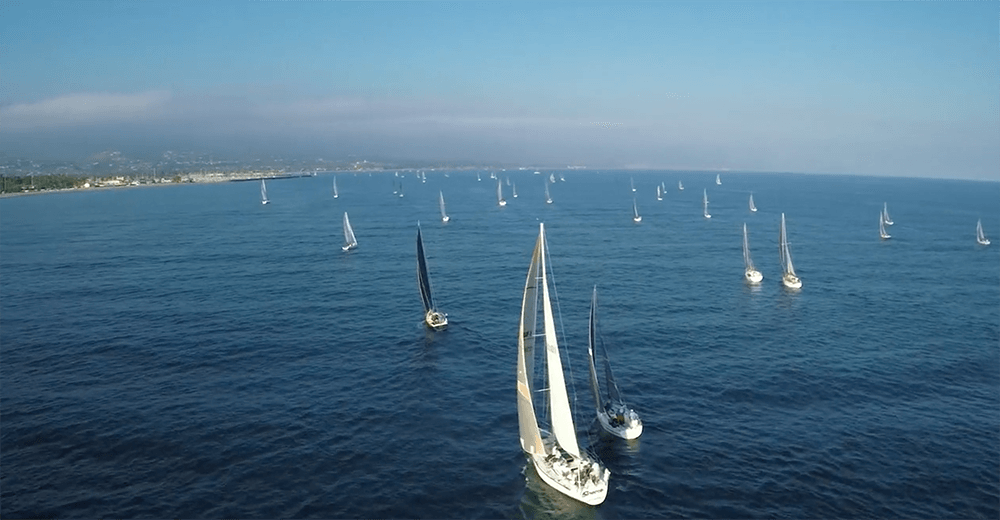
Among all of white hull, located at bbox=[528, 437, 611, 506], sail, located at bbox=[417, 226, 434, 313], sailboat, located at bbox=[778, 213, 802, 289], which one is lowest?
white hull, located at bbox=[528, 437, 611, 506]

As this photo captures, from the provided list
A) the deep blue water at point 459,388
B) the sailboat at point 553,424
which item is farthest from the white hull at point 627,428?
the sailboat at point 553,424

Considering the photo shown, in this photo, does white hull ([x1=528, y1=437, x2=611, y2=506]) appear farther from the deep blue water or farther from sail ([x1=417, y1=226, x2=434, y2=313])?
sail ([x1=417, y1=226, x2=434, y2=313])

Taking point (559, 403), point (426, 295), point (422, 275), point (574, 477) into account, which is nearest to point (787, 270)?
point (426, 295)

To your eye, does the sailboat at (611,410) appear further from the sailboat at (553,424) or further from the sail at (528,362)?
the sail at (528,362)

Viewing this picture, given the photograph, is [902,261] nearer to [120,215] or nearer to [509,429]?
[509,429]

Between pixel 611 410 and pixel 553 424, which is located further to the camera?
pixel 611 410

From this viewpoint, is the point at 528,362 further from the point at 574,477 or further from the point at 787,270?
the point at 787,270

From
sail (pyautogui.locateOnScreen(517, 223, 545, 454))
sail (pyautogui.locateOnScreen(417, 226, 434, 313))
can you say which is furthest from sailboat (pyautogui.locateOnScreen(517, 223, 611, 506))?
sail (pyautogui.locateOnScreen(417, 226, 434, 313))
